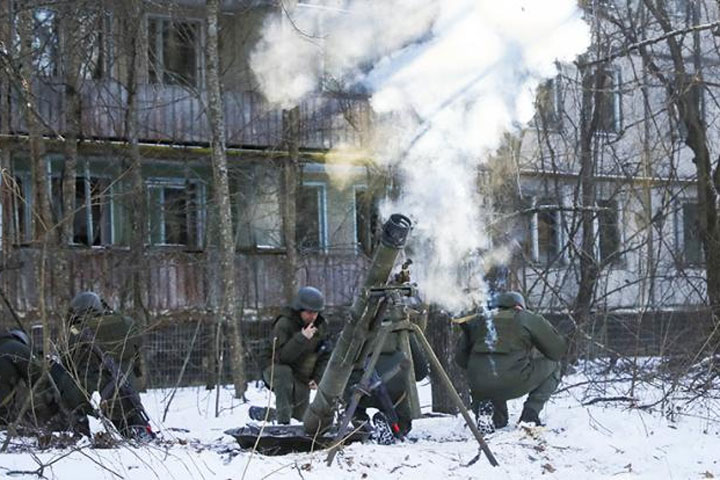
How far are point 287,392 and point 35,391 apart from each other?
2304 mm

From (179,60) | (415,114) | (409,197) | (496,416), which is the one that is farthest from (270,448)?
(179,60)

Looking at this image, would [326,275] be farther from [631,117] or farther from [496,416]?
[496,416]

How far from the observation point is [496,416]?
34.9 feet

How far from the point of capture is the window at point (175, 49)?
1975cm

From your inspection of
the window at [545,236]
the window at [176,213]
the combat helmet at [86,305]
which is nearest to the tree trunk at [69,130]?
the window at [176,213]

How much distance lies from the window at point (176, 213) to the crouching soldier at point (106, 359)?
28.1 ft

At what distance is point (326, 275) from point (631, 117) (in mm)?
7961

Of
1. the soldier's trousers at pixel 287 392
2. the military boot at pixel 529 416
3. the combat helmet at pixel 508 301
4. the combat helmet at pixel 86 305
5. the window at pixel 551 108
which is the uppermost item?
the window at pixel 551 108

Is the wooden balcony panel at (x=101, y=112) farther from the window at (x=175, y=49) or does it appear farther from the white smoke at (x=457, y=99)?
the white smoke at (x=457, y=99)

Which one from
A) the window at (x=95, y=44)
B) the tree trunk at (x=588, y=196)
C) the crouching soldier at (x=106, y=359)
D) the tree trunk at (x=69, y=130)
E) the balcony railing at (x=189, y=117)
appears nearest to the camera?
the crouching soldier at (x=106, y=359)

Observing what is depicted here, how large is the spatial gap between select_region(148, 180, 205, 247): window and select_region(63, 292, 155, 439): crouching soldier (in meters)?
8.55

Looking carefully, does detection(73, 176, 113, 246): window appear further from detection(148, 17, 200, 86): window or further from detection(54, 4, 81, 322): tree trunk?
detection(148, 17, 200, 86): window

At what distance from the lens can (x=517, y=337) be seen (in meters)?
10.7

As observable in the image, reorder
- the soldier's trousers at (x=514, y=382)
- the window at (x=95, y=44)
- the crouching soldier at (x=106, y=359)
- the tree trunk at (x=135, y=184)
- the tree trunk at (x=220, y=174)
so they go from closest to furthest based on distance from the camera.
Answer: the crouching soldier at (x=106, y=359) → the soldier's trousers at (x=514, y=382) → the tree trunk at (x=220, y=174) → the window at (x=95, y=44) → the tree trunk at (x=135, y=184)
